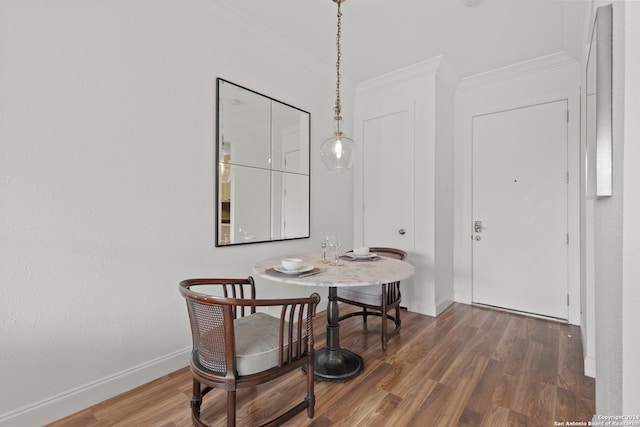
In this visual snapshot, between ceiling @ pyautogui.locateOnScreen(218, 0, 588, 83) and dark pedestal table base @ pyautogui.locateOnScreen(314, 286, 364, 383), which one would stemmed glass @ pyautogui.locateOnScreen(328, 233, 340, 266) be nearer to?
dark pedestal table base @ pyautogui.locateOnScreen(314, 286, 364, 383)

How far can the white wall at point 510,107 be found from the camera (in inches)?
123

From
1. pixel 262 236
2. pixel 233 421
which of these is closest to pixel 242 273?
pixel 262 236

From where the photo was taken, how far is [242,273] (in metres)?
2.68

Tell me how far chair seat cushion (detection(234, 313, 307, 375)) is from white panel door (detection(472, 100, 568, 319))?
110 inches

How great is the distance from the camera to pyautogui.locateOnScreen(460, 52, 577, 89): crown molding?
3156 millimetres

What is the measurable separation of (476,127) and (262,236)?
2.83 meters

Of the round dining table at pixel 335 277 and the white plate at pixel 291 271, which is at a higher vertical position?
the white plate at pixel 291 271

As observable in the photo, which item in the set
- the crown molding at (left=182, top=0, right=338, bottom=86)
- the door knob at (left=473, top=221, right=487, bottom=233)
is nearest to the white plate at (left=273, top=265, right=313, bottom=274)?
the crown molding at (left=182, top=0, right=338, bottom=86)

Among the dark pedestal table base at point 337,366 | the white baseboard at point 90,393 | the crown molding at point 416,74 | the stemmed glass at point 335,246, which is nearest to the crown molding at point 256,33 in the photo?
the crown molding at point 416,74

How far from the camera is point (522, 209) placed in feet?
11.2

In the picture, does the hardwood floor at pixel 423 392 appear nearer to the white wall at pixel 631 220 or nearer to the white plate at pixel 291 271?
the white plate at pixel 291 271

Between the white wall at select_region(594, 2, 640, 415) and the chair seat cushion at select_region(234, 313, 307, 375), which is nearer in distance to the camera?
the white wall at select_region(594, 2, 640, 415)

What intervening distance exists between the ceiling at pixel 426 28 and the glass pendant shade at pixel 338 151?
1043mm

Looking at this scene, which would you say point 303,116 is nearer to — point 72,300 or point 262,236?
point 262,236
